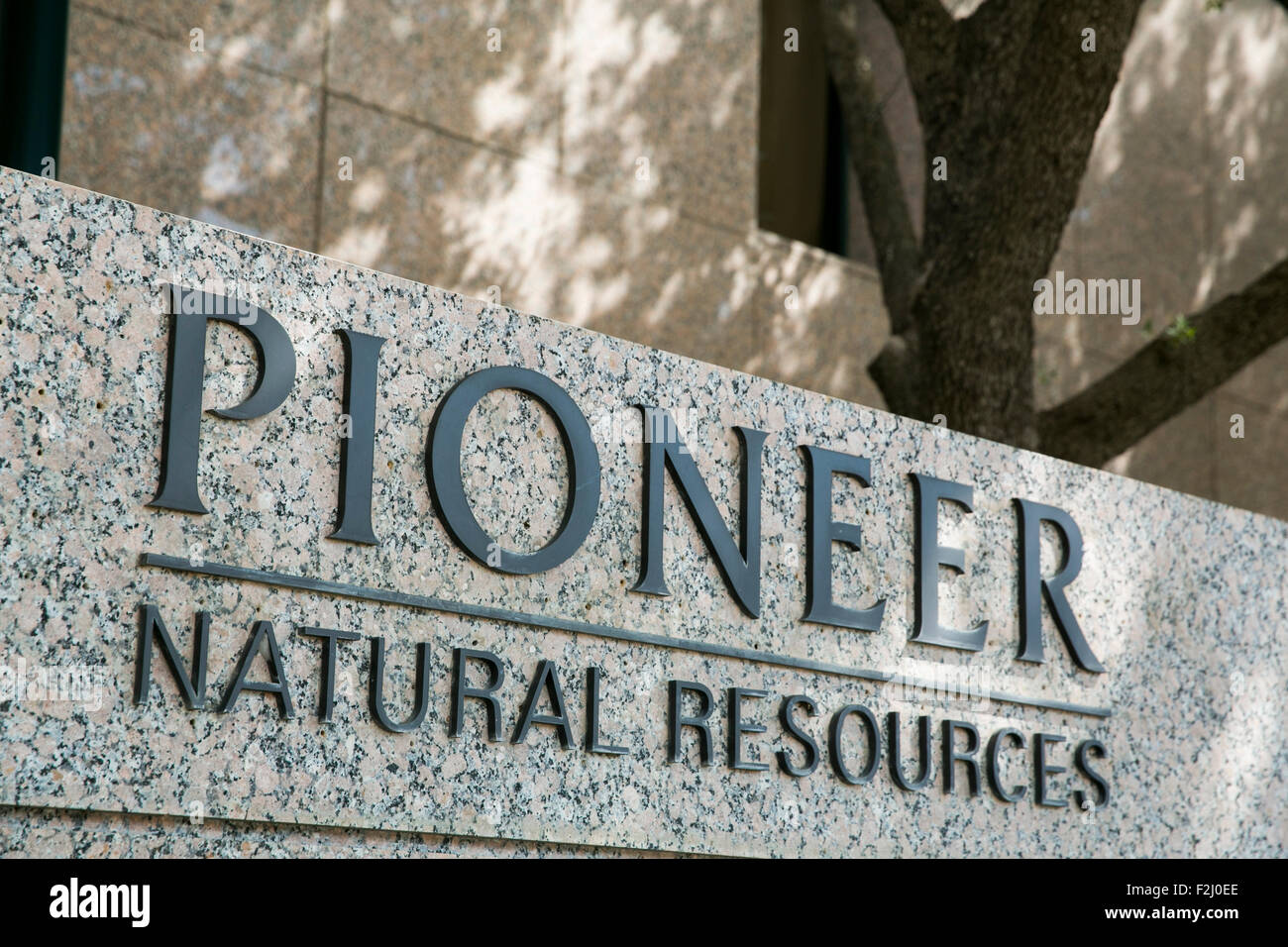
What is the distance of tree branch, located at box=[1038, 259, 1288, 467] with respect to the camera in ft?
27.4

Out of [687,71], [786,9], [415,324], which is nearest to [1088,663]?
[415,324]

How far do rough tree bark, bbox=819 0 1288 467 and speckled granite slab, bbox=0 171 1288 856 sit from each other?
2.02 metres

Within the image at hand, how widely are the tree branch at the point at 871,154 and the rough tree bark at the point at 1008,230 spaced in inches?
22.2

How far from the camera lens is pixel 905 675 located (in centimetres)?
477

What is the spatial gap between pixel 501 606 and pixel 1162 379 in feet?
18.0

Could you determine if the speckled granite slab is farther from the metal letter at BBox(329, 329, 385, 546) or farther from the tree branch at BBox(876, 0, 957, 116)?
the tree branch at BBox(876, 0, 957, 116)

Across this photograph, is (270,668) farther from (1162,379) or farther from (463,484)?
(1162,379)

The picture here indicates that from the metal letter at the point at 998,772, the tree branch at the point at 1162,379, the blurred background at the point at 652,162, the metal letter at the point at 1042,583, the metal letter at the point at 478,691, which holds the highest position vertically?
the blurred background at the point at 652,162

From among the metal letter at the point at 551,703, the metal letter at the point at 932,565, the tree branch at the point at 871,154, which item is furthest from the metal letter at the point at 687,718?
the tree branch at the point at 871,154

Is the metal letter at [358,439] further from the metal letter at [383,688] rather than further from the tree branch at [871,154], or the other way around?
the tree branch at [871,154]

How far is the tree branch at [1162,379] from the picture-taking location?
836cm

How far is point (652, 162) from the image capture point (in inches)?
375

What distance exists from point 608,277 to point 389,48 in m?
1.78

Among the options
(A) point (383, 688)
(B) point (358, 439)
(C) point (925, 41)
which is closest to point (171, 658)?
(A) point (383, 688)
